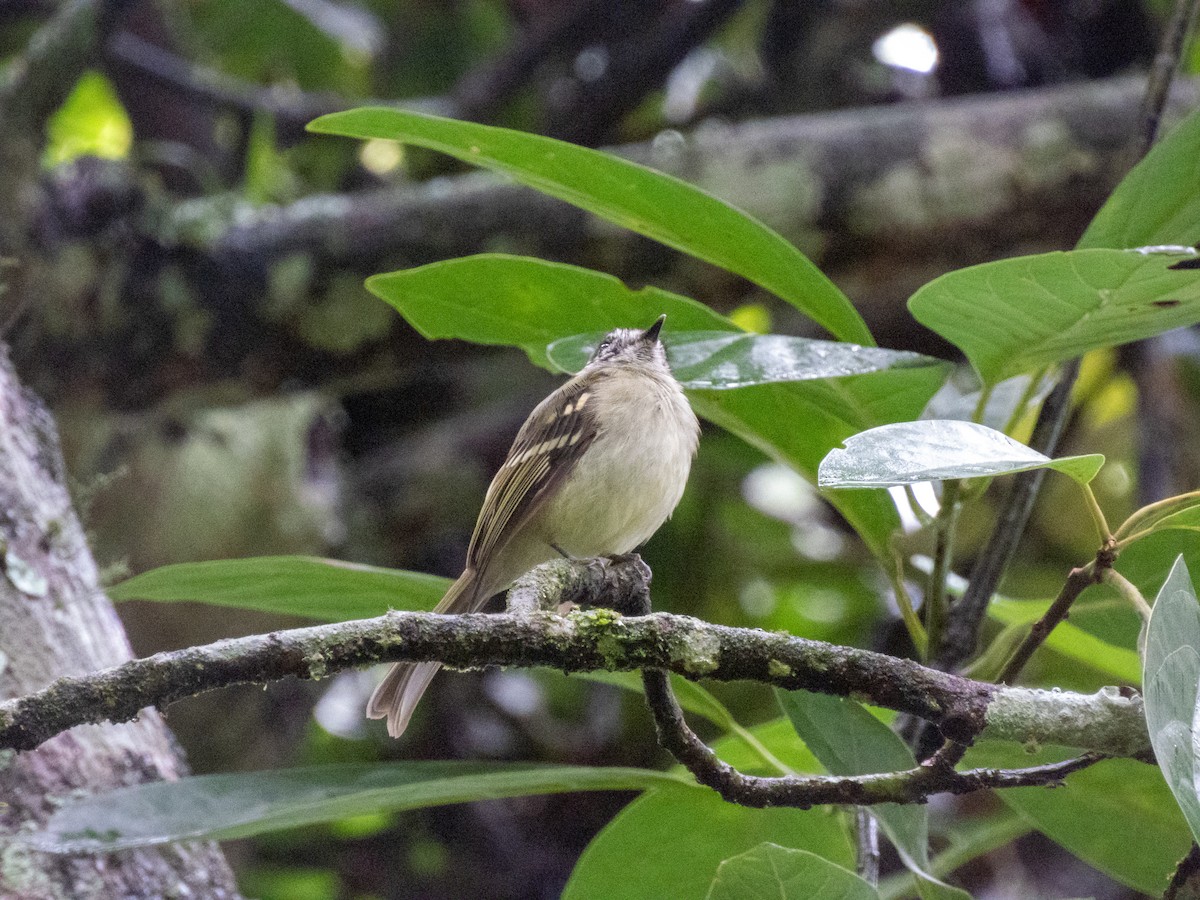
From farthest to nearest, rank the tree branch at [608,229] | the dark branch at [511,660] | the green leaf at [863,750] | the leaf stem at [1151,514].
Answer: the tree branch at [608,229] < the green leaf at [863,750] < the leaf stem at [1151,514] < the dark branch at [511,660]

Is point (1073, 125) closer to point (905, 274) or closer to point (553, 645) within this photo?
point (905, 274)

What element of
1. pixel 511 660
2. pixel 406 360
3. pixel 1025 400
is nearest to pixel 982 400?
pixel 1025 400

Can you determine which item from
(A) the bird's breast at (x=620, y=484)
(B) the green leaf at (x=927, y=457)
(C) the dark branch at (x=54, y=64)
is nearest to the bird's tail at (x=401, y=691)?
(A) the bird's breast at (x=620, y=484)

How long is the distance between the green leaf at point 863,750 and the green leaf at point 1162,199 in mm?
880

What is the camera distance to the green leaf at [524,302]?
2.11m

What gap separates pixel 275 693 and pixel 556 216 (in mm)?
2078

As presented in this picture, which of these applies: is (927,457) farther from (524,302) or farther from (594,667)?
(524,302)

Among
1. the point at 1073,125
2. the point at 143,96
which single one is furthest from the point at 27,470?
the point at 143,96

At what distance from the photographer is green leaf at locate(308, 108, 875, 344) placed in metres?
1.95

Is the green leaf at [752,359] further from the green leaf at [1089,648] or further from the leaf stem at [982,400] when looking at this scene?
the green leaf at [1089,648]

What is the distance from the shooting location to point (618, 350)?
12.5 ft

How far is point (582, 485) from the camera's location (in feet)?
9.89

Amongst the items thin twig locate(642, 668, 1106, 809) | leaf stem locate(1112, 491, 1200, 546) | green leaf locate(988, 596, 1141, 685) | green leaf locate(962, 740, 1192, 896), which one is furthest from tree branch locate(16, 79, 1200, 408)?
thin twig locate(642, 668, 1106, 809)

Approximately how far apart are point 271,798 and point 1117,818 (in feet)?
4.64
